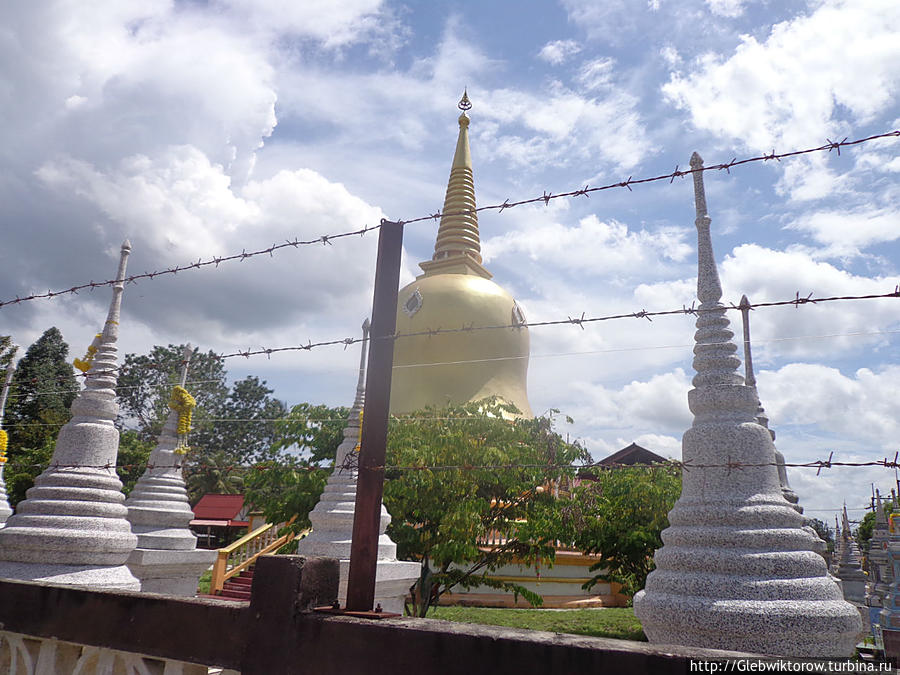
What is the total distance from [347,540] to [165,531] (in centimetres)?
352

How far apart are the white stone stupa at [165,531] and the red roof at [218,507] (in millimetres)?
24469

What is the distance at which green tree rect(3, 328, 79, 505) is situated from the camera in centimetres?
2832

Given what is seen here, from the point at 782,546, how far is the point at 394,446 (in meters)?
9.18

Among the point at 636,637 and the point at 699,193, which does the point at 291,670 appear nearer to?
the point at 699,193

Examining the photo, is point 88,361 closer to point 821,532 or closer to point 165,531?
point 165,531

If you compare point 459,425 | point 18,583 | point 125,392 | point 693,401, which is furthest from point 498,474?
point 125,392

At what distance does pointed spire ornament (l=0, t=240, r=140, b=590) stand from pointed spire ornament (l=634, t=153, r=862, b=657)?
5019 millimetres

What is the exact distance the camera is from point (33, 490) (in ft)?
22.1

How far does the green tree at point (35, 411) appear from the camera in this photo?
28.3 m

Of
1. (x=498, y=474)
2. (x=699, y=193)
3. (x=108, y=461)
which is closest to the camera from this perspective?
(x=699, y=193)

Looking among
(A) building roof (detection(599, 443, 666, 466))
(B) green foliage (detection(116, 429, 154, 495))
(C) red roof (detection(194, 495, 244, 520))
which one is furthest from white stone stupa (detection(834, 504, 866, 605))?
(B) green foliage (detection(116, 429, 154, 495))

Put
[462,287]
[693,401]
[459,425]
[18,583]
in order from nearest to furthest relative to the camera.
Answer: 1. [18,583]
2. [693,401]
3. [459,425]
4. [462,287]

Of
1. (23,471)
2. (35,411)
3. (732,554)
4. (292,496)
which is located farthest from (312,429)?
(35,411)

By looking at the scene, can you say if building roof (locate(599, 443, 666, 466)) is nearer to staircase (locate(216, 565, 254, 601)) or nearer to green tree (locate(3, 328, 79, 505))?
staircase (locate(216, 565, 254, 601))
